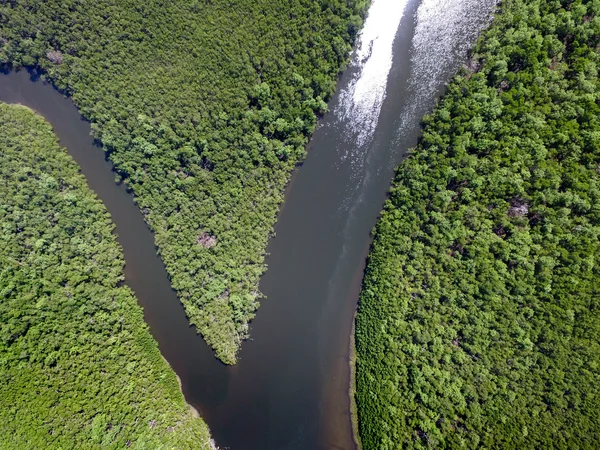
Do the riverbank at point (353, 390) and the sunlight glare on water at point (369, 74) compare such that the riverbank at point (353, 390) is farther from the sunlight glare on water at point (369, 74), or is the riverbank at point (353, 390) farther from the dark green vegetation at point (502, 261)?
the sunlight glare on water at point (369, 74)

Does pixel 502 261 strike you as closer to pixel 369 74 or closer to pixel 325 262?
pixel 325 262

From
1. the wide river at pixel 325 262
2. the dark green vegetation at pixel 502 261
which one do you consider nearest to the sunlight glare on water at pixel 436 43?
the wide river at pixel 325 262

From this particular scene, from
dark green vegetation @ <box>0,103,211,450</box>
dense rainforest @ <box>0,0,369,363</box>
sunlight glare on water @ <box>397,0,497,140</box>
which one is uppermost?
sunlight glare on water @ <box>397,0,497,140</box>

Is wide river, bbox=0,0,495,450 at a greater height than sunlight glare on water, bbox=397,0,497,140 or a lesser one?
lesser

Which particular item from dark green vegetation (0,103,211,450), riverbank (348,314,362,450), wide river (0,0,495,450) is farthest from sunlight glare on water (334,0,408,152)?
dark green vegetation (0,103,211,450)

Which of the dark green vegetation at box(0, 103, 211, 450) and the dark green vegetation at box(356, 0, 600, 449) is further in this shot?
the dark green vegetation at box(0, 103, 211, 450)

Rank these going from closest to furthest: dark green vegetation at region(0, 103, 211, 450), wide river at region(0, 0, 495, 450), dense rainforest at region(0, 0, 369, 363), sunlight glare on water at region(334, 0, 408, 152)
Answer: dark green vegetation at region(0, 103, 211, 450) < dense rainforest at region(0, 0, 369, 363) < wide river at region(0, 0, 495, 450) < sunlight glare on water at region(334, 0, 408, 152)

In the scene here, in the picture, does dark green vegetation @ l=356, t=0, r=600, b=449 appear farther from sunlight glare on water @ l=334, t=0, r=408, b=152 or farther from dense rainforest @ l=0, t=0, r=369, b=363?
dense rainforest @ l=0, t=0, r=369, b=363
